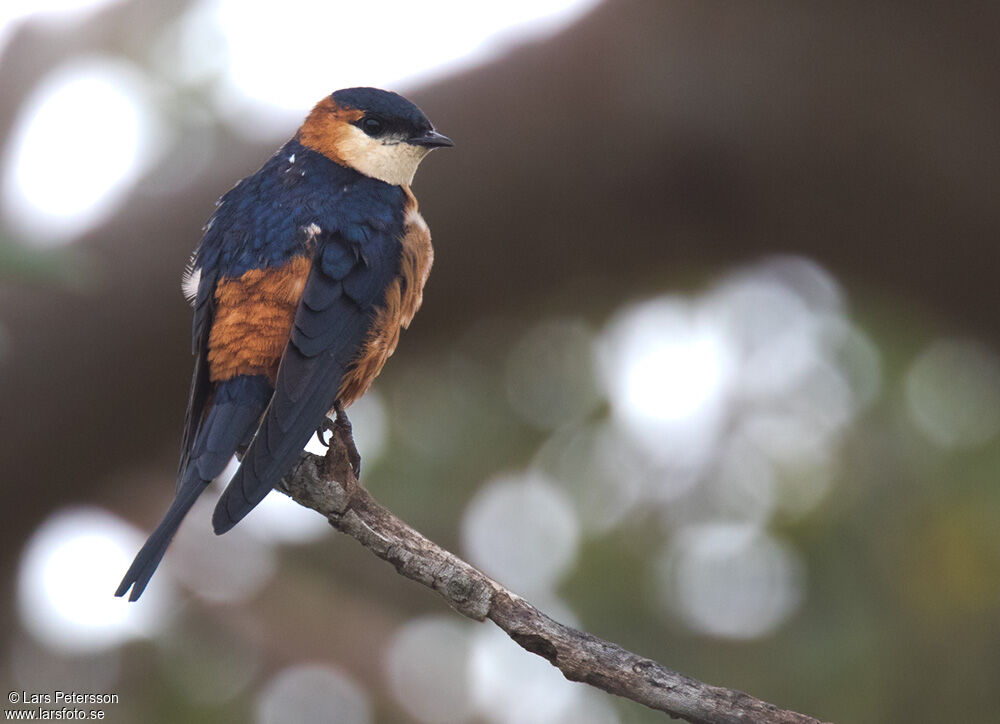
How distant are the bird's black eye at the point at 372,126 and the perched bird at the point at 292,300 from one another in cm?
2

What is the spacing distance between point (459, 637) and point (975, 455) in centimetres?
203

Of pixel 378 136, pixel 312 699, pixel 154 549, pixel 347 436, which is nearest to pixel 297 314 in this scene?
pixel 347 436

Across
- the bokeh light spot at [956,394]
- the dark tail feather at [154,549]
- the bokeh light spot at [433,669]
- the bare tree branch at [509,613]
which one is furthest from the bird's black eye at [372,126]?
the bokeh light spot at [956,394]

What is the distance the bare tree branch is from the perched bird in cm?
9

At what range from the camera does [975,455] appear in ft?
14.5

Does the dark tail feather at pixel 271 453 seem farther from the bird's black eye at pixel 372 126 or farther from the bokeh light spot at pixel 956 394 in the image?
the bokeh light spot at pixel 956 394

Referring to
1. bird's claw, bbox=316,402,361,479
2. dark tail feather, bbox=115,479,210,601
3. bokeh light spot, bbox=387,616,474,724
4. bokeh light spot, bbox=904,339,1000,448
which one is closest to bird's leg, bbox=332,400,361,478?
bird's claw, bbox=316,402,361,479

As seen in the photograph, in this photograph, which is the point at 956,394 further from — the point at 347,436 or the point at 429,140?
the point at 347,436

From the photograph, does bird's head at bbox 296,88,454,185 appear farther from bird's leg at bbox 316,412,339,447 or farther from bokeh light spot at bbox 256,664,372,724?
bokeh light spot at bbox 256,664,372,724

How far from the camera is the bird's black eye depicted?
125 inches

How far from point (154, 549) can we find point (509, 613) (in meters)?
0.68

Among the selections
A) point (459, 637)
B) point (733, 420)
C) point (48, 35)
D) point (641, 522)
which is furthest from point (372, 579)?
point (48, 35)

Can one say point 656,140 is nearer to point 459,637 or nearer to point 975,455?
point 975,455

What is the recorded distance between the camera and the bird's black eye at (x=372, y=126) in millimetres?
3168
